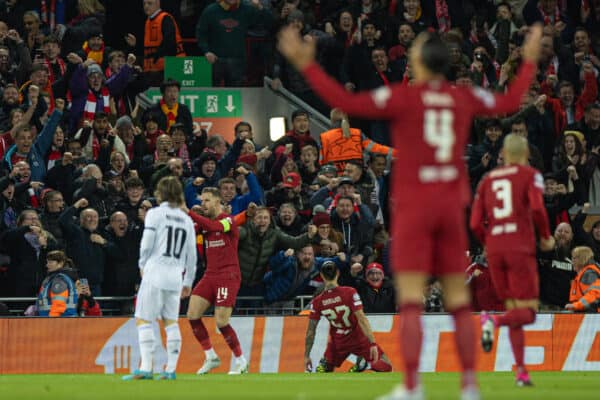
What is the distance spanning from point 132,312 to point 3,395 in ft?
24.9

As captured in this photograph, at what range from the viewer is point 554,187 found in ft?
69.6

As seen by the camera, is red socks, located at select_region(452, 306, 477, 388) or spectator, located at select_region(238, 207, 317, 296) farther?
spectator, located at select_region(238, 207, 317, 296)

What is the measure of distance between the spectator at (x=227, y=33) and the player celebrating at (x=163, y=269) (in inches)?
377

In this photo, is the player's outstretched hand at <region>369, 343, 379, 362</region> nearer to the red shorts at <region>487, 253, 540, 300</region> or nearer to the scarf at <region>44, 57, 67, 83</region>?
the red shorts at <region>487, 253, 540, 300</region>

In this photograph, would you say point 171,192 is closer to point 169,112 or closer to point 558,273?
point 169,112

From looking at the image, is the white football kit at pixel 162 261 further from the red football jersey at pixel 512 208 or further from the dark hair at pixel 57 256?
the dark hair at pixel 57 256

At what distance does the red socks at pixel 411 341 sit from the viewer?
26.8 ft

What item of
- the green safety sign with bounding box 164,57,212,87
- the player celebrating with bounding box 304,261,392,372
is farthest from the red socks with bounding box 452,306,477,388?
the green safety sign with bounding box 164,57,212,87

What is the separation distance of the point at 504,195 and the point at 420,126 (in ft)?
12.9

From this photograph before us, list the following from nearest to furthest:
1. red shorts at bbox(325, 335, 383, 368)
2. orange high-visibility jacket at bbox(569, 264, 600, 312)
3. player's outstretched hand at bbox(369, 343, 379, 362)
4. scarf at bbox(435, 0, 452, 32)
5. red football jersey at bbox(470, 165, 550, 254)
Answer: red football jersey at bbox(470, 165, 550, 254) < player's outstretched hand at bbox(369, 343, 379, 362) < red shorts at bbox(325, 335, 383, 368) < orange high-visibility jacket at bbox(569, 264, 600, 312) < scarf at bbox(435, 0, 452, 32)

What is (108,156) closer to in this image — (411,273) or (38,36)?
(38,36)

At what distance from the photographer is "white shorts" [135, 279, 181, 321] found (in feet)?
45.1

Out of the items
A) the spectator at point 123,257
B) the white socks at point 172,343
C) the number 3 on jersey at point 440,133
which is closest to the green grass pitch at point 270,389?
the white socks at point 172,343

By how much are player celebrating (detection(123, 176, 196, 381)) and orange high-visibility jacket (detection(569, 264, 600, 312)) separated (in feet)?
22.2
